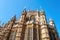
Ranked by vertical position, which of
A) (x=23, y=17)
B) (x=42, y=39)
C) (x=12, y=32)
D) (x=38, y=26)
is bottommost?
(x=42, y=39)

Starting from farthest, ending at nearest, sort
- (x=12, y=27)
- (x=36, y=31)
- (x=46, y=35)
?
(x=12, y=27) → (x=36, y=31) → (x=46, y=35)

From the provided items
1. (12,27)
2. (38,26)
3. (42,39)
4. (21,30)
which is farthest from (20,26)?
(42,39)

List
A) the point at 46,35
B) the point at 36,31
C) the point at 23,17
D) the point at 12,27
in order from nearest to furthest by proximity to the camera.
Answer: the point at 46,35 → the point at 36,31 → the point at 12,27 → the point at 23,17

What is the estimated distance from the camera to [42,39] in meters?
21.7

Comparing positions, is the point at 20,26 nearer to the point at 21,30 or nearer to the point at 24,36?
the point at 21,30

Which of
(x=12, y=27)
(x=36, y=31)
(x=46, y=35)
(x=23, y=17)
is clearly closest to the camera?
(x=46, y=35)

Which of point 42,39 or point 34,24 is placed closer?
point 42,39

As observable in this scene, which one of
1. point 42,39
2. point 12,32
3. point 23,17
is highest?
point 23,17

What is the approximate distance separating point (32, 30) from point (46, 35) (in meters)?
3.50

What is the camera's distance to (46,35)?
2156cm

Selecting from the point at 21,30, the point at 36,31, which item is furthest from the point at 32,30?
the point at 21,30

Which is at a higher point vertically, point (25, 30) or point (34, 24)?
point (34, 24)

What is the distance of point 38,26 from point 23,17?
569 centimetres

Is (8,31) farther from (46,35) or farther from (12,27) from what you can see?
(46,35)
